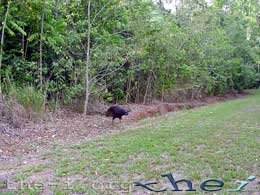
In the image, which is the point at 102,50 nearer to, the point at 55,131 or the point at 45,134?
the point at 55,131

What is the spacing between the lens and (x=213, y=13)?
18.2 meters

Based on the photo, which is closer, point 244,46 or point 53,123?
point 53,123

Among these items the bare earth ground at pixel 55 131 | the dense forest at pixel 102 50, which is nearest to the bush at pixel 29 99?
the dense forest at pixel 102 50

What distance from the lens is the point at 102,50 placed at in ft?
37.5

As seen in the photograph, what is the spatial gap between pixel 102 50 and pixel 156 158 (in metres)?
6.41

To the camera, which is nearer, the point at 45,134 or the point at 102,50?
the point at 45,134

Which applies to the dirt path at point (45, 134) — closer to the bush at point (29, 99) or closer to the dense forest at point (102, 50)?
the bush at point (29, 99)

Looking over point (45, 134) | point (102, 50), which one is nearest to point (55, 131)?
point (45, 134)

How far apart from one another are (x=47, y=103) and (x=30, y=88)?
1.13m

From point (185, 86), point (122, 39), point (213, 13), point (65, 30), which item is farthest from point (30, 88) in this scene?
point (213, 13)

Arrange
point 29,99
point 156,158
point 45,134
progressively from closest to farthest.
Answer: point 156,158 < point 45,134 < point 29,99

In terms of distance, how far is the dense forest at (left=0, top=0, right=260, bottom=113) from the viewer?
975cm

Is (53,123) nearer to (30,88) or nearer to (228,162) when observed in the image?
(30,88)

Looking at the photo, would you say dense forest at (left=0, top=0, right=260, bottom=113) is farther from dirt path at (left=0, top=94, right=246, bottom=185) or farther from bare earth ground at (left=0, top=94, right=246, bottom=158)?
dirt path at (left=0, top=94, right=246, bottom=185)
